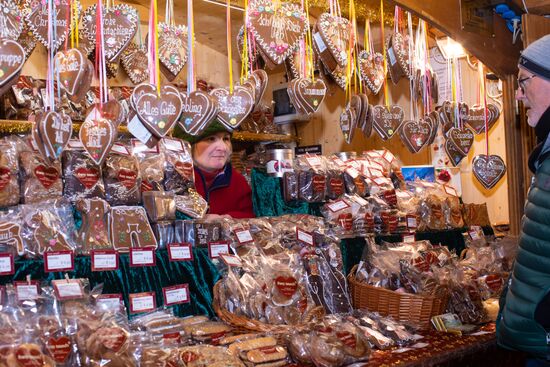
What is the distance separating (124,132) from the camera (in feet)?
14.4

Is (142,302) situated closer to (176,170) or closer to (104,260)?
(104,260)

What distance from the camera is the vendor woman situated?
3572 mm

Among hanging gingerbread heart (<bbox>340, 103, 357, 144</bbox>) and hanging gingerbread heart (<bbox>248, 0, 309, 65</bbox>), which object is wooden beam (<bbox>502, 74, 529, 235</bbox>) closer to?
hanging gingerbread heart (<bbox>340, 103, 357, 144</bbox>)

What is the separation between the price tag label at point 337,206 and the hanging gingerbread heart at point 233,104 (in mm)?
780

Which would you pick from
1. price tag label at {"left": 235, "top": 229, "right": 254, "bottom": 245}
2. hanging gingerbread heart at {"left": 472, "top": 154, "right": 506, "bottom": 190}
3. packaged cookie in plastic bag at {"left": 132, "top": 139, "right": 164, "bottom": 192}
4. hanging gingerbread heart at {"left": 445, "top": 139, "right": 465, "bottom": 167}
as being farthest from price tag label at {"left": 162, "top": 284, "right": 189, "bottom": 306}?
hanging gingerbread heart at {"left": 472, "top": 154, "right": 506, "bottom": 190}

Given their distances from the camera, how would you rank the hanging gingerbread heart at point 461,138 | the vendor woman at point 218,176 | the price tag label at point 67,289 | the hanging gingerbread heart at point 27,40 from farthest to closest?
the hanging gingerbread heart at point 461,138, the vendor woman at point 218,176, the hanging gingerbread heart at point 27,40, the price tag label at point 67,289

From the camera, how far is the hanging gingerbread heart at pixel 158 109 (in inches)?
86.6


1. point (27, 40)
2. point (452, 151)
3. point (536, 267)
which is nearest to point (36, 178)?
point (27, 40)

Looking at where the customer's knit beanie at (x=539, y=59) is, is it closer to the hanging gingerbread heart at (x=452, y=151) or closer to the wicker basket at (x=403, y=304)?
the wicker basket at (x=403, y=304)

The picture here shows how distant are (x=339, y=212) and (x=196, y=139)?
0.92 m

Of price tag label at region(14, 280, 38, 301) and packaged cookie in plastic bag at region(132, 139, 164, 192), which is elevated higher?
Result: packaged cookie in plastic bag at region(132, 139, 164, 192)

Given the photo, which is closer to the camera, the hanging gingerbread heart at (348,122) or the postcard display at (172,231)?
the postcard display at (172,231)

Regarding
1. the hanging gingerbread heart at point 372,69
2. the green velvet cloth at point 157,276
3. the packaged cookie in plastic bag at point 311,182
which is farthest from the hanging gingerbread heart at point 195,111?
the hanging gingerbread heart at point 372,69

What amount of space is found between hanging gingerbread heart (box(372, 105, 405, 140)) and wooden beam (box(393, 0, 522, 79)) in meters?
0.49
